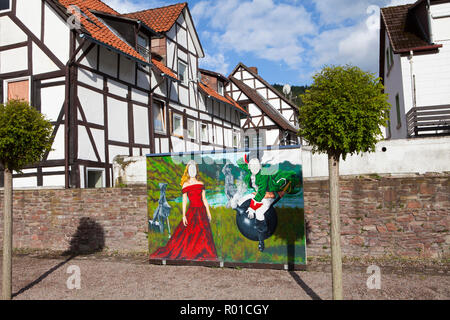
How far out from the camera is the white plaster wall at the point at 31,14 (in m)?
12.7

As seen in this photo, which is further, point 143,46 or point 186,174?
point 143,46

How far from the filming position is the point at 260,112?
27.0 m

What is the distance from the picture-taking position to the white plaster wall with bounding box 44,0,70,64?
12.2m

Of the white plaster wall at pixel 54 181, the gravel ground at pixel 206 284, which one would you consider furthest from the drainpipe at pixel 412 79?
the white plaster wall at pixel 54 181

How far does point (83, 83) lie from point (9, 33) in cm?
355

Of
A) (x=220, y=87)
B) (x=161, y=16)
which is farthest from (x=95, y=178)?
(x=220, y=87)

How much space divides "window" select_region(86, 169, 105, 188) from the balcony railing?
11344mm

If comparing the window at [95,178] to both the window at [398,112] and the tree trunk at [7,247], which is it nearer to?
the tree trunk at [7,247]

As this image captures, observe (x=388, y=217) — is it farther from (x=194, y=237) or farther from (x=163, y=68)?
(x=163, y=68)

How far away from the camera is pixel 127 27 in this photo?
15.2 meters

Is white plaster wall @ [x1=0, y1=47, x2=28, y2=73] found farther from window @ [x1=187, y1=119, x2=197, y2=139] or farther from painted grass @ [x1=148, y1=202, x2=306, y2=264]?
painted grass @ [x1=148, y1=202, x2=306, y2=264]

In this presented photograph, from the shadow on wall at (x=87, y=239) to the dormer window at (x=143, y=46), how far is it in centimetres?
756

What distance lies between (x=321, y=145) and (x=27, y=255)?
9.38 metres

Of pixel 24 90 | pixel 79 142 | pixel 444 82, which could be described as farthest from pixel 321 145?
pixel 444 82
